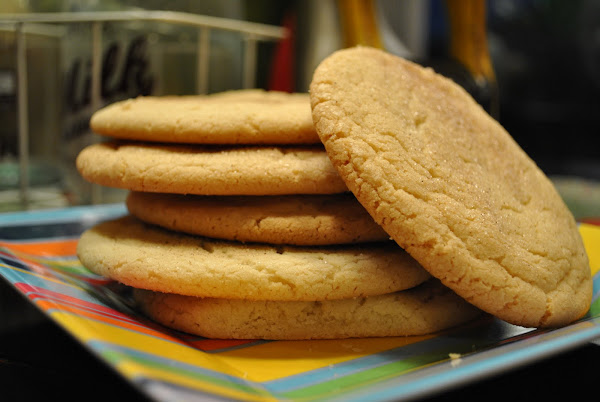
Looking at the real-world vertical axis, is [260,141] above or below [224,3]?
below

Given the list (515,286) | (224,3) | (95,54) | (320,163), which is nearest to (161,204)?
(320,163)

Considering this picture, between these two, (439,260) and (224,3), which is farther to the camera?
(224,3)

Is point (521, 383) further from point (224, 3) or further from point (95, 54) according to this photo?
point (224, 3)

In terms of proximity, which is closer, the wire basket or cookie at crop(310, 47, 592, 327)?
cookie at crop(310, 47, 592, 327)

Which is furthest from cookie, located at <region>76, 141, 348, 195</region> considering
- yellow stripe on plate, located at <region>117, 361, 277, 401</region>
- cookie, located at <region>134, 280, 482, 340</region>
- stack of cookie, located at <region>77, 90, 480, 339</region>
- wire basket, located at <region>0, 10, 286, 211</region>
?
wire basket, located at <region>0, 10, 286, 211</region>

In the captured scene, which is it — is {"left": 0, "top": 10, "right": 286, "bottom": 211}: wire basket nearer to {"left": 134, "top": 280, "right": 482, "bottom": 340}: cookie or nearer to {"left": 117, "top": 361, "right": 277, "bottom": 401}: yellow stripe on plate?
{"left": 134, "top": 280, "right": 482, "bottom": 340}: cookie

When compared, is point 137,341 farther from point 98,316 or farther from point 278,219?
point 278,219

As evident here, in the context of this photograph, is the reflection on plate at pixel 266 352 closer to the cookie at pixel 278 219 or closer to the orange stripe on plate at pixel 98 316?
the orange stripe on plate at pixel 98 316
